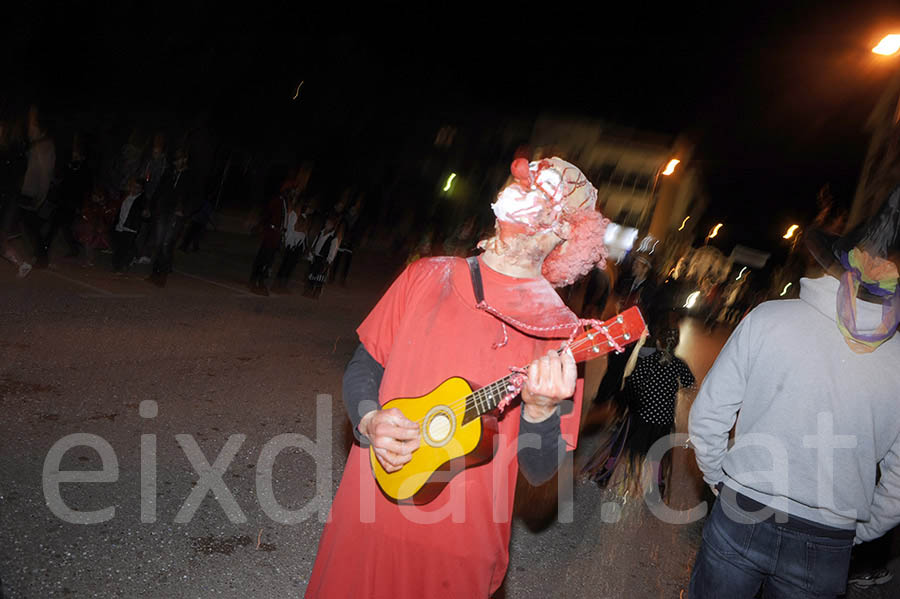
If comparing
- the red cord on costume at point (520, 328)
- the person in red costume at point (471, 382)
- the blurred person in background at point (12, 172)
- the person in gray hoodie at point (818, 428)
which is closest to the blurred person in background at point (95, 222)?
the blurred person in background at point (12, 172)

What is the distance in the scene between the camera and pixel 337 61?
22516 mm

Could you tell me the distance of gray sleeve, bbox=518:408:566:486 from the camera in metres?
1.84

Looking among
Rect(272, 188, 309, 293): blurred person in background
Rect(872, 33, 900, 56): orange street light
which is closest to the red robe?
Rect(872, 33, 900, 56): orange street light

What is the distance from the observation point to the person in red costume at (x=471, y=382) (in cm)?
188

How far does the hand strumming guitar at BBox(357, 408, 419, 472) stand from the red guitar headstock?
0.59 metres

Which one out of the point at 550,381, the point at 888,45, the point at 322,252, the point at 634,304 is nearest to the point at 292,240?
the point at 322,252

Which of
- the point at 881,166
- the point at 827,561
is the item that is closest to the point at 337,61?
the point at 881,166

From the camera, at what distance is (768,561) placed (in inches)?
101

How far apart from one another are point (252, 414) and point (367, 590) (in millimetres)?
3934

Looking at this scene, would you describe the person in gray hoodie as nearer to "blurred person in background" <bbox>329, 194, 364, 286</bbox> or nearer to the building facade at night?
"blurred person in background" <bbox>329, 194, 364, 286</bbox>

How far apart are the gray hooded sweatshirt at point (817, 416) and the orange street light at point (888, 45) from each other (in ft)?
22.2

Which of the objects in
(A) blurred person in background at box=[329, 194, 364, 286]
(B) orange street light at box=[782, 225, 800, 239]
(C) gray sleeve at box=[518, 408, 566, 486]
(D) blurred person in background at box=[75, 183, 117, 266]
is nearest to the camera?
(C) gray sleeve at box=[518, 408, 566, 486]

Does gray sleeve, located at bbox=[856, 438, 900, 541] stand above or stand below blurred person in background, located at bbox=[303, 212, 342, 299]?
above

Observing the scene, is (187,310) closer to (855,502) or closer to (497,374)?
(497,374)
